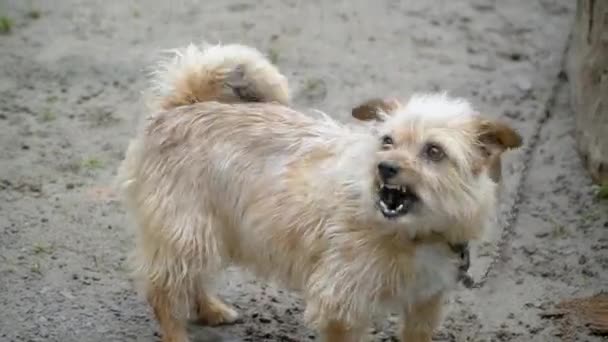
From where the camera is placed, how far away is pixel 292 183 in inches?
172

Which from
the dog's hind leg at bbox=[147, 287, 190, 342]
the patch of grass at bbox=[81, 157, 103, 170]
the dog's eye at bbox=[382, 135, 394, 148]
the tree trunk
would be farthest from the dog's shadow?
the tree trunk

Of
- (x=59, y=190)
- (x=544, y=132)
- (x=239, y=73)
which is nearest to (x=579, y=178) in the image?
(x=544, y=132)

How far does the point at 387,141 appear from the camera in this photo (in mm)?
3955

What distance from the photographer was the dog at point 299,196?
3914 mm

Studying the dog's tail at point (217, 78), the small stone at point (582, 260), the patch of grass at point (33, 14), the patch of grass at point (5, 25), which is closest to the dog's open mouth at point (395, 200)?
the dog's tail at point (217, 78)

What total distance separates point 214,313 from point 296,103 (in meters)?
2.40

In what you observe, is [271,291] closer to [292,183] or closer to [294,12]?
[292,183]

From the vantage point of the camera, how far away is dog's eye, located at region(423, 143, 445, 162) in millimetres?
3889

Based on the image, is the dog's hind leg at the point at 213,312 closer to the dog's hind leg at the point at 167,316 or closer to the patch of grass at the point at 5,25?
the dog's hind leg at the point at 167,316

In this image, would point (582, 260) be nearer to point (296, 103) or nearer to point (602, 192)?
point (602, 192)

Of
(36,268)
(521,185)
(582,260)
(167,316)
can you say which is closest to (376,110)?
(167,316)

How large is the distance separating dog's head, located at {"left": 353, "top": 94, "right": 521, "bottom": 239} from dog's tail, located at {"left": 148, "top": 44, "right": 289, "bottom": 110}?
2.84 feet

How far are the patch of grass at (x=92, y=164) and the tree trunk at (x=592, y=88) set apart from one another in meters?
2.90

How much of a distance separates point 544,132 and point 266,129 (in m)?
3.03
